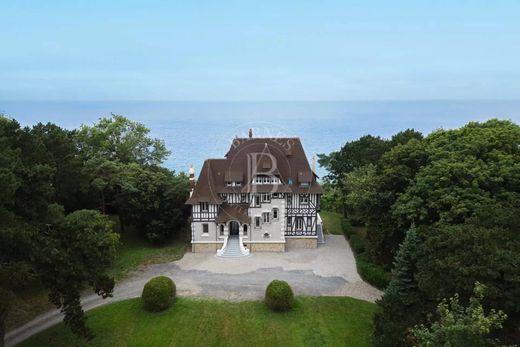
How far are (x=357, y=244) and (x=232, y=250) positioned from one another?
9.95 meters

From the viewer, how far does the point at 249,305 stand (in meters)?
25.0

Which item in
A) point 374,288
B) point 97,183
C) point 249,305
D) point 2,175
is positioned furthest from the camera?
point 97,183

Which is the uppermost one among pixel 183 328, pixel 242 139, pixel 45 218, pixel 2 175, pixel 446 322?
pixel 242 139

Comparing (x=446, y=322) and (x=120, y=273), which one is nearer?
(x=446, y=322)

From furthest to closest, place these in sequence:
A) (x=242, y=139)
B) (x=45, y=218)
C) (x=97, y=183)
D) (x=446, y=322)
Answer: (x=242, y=139) → (x=97, y=183) → (x=45, y=218) → (x=446, y=322)

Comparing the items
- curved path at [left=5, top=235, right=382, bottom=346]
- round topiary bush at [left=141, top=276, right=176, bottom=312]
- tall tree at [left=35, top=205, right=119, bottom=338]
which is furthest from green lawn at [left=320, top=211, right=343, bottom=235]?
tall tree at [left=35, top=205, right=119, bottom=338]

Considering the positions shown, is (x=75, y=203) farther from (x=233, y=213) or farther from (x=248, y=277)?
(x=248, y=277)

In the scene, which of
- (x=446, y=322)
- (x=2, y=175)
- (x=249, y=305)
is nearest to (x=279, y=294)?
(x=249, y=305)

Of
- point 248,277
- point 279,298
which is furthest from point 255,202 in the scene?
point 279,298

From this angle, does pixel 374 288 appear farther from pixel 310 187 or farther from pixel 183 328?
pixel 183 328

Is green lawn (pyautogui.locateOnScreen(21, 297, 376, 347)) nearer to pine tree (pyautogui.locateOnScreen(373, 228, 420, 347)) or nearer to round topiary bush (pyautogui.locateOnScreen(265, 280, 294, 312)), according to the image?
round topiary bush (pyautogui.locateOnScreen(265, 280, 294, 312))

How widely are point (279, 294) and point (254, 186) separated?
1127 cm

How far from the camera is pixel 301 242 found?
3531cm

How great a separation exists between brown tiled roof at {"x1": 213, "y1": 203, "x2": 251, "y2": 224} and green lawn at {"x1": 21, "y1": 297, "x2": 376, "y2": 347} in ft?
30.0
